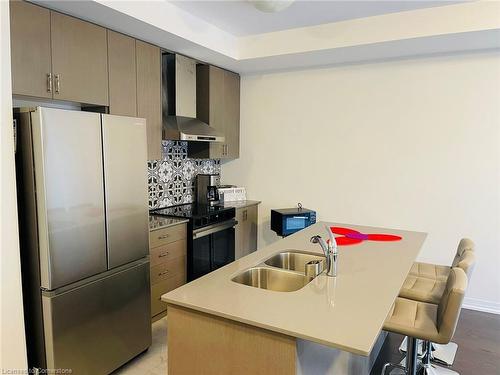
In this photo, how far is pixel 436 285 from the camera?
261cm

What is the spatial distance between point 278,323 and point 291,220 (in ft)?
8.89

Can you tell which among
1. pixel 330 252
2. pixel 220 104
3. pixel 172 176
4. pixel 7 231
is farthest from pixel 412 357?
pixel 220 104

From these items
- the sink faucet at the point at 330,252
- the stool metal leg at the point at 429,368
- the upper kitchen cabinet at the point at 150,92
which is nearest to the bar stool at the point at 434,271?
the stool metal leg at the point at 429,368

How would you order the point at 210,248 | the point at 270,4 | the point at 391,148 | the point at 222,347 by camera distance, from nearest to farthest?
the point at 222,347 < the point at 270,4 < the point at 210,248 < the point at 391,148

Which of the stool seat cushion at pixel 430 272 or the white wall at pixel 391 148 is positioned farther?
the white wall at pixel 391 148

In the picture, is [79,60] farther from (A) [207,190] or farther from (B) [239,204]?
(B) [239,204]

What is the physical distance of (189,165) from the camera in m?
4.54

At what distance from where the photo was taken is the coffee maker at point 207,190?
4.46 metres

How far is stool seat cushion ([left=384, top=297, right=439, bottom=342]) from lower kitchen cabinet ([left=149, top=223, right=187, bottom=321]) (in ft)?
6.51

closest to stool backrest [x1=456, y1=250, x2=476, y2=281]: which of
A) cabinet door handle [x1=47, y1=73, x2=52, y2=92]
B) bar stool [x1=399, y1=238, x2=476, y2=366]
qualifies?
bar stool [x1=399, y1=238, x2=476, y2=366]

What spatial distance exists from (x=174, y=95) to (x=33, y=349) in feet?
8.46

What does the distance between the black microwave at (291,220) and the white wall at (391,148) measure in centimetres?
36

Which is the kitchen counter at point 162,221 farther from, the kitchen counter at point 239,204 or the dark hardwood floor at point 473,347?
the dark hardwood floor at point 473,347

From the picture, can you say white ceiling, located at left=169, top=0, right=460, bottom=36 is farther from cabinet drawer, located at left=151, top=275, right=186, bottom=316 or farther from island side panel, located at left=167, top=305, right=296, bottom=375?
island side panel, located at left=167, top=305, right=296, bottom=375
